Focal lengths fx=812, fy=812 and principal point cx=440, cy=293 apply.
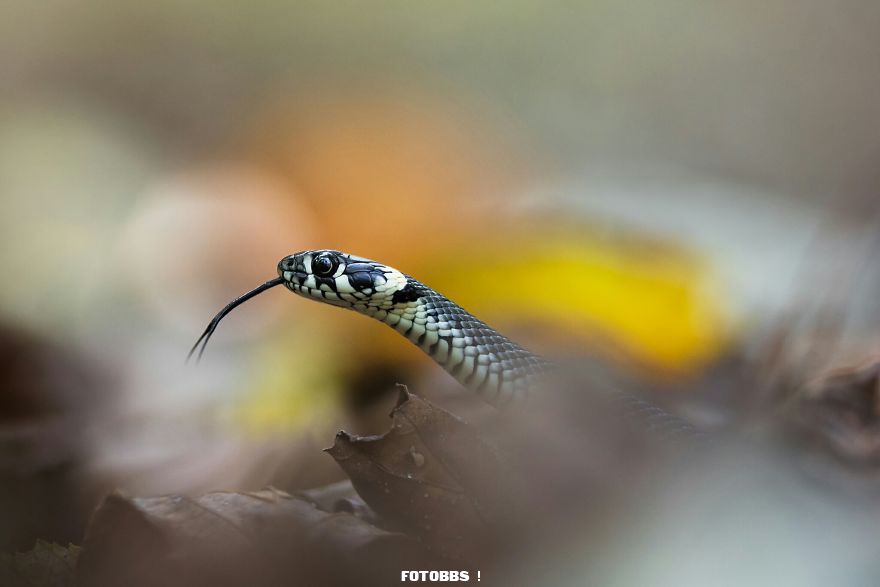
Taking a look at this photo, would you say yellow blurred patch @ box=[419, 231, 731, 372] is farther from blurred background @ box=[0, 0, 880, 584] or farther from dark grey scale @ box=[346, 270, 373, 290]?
dark grey scale @ box=[346, 270, 373, 290]

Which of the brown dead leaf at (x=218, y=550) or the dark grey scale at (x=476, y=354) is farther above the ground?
the dark grey scale at (x=476, y=354)

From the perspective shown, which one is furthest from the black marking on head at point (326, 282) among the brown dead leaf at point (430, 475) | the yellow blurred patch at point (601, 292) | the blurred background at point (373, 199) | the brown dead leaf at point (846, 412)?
the brown dead leaf at point (846, 412)

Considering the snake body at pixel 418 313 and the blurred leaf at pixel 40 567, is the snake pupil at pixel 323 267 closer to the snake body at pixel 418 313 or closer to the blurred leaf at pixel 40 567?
the snake body at pixel 418 313

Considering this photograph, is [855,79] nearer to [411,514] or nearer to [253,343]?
[253,343]

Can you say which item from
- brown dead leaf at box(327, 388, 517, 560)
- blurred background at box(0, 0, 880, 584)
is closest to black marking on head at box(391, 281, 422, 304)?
blurred background at box(0, 0, 880, 584)

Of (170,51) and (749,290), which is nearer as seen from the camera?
(749,290)

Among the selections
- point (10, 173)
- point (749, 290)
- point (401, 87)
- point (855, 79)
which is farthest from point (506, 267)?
point (10, 173)
